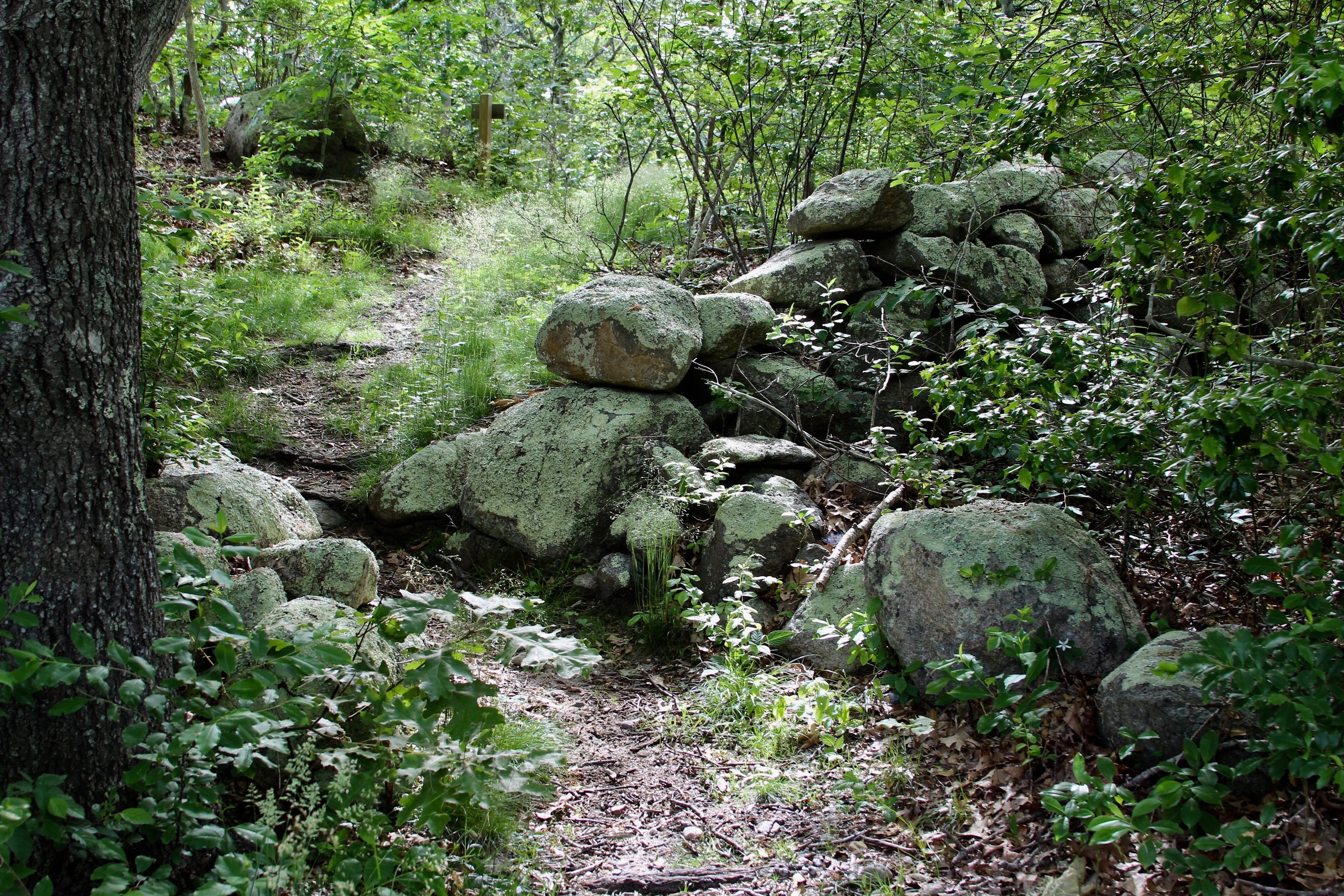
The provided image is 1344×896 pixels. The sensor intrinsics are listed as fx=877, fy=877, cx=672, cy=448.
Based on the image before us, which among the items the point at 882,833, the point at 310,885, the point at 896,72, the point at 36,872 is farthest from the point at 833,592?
the point at 896,72

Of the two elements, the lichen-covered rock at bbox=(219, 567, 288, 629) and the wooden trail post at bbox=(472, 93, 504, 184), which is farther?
the wooden trail post at bbox=(472, 93, 504, 184)

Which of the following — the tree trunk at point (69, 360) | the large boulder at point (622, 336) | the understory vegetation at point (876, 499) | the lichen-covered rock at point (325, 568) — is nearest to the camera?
the understory vegetation at point (876, 499)

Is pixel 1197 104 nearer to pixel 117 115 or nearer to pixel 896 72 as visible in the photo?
pixel 896 72

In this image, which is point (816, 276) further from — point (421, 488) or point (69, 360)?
point (69, 360)

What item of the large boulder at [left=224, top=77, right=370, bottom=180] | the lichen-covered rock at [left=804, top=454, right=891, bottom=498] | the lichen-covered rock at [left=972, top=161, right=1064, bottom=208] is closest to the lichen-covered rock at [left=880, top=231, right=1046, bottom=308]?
the lichen-covered rock at [left=972, top=161, right=1064, bottom=208]

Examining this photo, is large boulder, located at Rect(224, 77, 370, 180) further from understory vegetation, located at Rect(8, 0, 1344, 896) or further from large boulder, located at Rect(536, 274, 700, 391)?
large boulder, located at Rect(536, 274, 700, 391)

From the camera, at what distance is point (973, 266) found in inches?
245

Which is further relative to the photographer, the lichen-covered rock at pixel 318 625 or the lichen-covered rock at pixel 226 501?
the lichen-covered rock at pixel 226 501

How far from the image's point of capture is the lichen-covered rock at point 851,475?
521 cm

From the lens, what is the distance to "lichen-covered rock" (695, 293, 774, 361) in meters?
5.83

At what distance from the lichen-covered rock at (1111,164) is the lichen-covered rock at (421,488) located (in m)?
4.73

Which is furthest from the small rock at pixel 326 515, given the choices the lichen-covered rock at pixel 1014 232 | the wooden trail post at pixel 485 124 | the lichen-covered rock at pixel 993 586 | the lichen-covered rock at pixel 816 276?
the wooden trail post at pixel 485 124

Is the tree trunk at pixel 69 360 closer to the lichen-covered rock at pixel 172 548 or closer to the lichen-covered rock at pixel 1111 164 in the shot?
→ the lichen-covered rock at pixel 172 548

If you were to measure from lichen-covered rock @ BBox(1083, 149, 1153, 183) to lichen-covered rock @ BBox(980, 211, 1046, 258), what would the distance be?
511 millimetres
